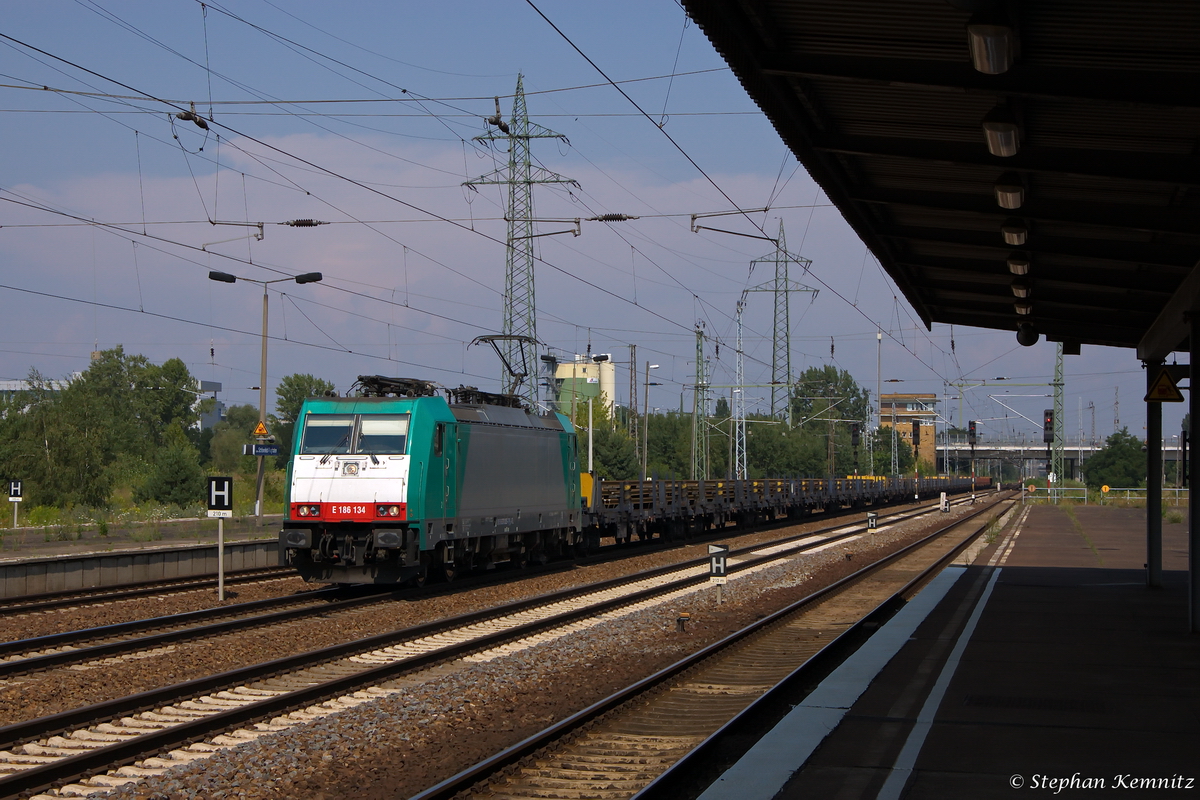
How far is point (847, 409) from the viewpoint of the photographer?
134m

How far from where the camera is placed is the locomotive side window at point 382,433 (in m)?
17.4

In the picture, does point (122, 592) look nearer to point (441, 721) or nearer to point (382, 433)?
point (382, 433)

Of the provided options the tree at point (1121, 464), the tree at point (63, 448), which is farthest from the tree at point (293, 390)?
the tree at point (1121, 464)

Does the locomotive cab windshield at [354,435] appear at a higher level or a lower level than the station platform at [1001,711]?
higher

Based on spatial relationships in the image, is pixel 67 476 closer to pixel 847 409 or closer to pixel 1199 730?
pixel 1199 730

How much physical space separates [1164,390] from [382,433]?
37.2 ft

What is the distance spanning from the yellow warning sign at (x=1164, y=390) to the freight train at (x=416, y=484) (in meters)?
10.5

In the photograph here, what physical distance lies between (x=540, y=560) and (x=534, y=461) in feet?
8.96

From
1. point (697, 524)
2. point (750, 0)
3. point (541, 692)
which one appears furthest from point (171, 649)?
point (697, 524)

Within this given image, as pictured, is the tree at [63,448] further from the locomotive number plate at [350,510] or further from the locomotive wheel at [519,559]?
the locomotive number plate at [350,510]

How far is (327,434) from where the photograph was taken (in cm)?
1789

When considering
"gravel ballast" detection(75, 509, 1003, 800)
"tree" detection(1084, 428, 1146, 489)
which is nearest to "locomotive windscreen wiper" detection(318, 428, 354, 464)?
"gravel ballast" detection(75, 509, 1003, 800)

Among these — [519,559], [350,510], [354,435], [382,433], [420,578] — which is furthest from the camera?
[519,559]

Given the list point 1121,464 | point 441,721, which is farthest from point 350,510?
point 1121,464
